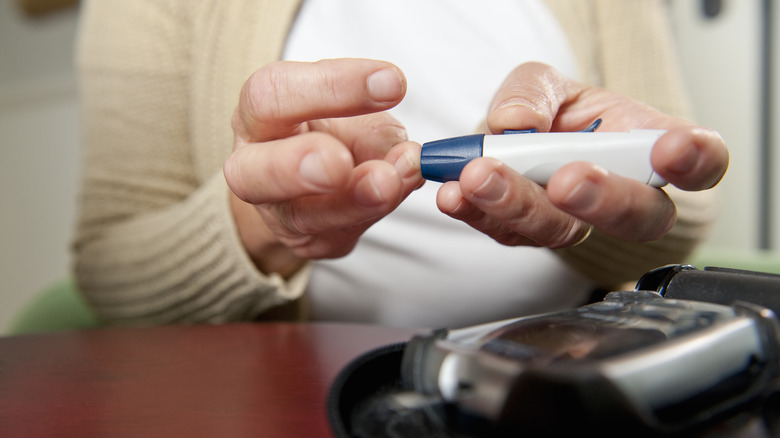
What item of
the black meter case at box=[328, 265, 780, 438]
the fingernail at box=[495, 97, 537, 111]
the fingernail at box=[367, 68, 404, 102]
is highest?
the fingernail at box=[367, 68, 404, 102]

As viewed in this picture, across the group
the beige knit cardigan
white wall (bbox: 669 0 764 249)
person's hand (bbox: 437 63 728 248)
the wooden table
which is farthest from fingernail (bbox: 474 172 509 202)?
white wall (bbox: 669 0 764 249)

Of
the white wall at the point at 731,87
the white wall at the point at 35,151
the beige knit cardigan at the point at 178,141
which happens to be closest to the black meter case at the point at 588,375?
the beige knit cardigan at the point at 178,141

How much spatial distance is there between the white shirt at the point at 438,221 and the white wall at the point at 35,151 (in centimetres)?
101

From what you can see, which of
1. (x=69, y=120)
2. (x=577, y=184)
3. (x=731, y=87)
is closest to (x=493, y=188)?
(x=577, y=184)

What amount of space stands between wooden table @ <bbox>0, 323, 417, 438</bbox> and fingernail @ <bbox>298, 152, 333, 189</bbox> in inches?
3.6

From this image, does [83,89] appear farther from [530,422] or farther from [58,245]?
[58,245]

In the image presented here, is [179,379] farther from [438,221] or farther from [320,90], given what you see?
[438,221]

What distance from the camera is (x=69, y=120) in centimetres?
128

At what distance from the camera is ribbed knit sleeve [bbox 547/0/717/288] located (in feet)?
1.67

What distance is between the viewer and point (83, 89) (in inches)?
21.2

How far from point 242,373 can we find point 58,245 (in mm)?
1266

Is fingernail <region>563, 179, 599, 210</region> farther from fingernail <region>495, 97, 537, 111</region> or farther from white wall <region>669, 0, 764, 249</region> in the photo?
white wall <region>669, 0, 764, 249</region>

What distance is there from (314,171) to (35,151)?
1.36m

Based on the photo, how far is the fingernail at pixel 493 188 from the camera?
0.24 meters
